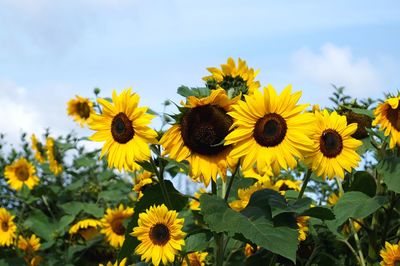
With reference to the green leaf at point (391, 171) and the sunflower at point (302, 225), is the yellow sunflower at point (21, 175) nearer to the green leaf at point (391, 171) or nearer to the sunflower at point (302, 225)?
the sunflower at point (302, 225)

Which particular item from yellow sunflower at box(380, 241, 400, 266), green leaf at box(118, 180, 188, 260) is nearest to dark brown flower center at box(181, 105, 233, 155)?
green leaf at box(118, 180, 188, 260)

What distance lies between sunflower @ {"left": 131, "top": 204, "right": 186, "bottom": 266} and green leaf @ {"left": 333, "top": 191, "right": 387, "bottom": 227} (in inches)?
21.5

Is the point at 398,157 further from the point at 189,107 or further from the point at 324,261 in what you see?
the point at 189,107

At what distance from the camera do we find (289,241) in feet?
6.34

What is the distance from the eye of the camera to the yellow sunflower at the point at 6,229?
13.9ft

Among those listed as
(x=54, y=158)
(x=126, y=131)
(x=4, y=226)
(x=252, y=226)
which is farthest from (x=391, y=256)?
(x=54, y=158)

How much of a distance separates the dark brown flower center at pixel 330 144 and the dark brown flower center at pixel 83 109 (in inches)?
123

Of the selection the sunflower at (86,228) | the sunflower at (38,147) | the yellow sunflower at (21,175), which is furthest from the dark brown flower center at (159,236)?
the sunflower at (38,147)

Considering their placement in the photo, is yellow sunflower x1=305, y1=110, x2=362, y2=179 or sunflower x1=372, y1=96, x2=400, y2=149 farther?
sunflower x1=372, y1=96, x2=400, y2=149

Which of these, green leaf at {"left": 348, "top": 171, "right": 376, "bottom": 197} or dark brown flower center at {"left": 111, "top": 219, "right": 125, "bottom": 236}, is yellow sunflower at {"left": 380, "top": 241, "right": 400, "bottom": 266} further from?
dark brown flower center at {"left": 111, "top": 219, "right": 125, "bottom": 236}

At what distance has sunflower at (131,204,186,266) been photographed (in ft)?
7.75

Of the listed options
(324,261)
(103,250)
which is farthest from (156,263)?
(103,250)

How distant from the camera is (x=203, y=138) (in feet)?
6.82

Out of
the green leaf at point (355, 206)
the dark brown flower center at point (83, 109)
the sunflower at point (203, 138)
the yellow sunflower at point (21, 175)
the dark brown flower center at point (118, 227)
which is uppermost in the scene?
the dark brown flower center at point (83, 109)
